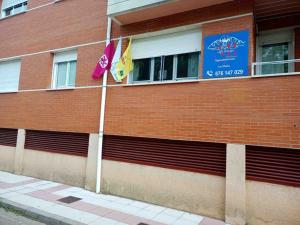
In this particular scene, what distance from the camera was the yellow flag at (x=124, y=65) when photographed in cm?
726

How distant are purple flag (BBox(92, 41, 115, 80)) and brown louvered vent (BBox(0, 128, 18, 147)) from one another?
451 centimetres

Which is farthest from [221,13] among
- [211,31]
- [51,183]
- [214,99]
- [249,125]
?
[51,183]

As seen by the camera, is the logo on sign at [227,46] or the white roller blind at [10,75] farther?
the white roller blind at [10,75]

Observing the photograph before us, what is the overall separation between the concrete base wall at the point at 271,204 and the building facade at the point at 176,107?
0.02m

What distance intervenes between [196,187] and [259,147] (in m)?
1.62

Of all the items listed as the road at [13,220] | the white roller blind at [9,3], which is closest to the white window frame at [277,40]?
the road at [13,220]

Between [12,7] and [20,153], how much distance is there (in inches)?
247

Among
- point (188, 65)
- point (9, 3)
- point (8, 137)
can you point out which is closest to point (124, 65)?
point (188, 65)

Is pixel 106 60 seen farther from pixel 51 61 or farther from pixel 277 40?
pixel 277 40

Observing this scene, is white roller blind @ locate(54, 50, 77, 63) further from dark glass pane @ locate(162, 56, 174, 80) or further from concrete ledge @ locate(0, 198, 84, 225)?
concrete ledge @ locate(0, 198, 84, 225)

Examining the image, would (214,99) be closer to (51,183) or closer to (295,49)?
(295,49)

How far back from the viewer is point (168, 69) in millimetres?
6844

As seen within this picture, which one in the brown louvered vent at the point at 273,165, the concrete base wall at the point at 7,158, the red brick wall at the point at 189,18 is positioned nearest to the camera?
the brown louvered vent at the point at 273,165

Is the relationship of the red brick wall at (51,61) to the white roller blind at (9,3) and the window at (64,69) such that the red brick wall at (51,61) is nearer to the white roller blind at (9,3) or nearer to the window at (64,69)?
the window at (64,69)
